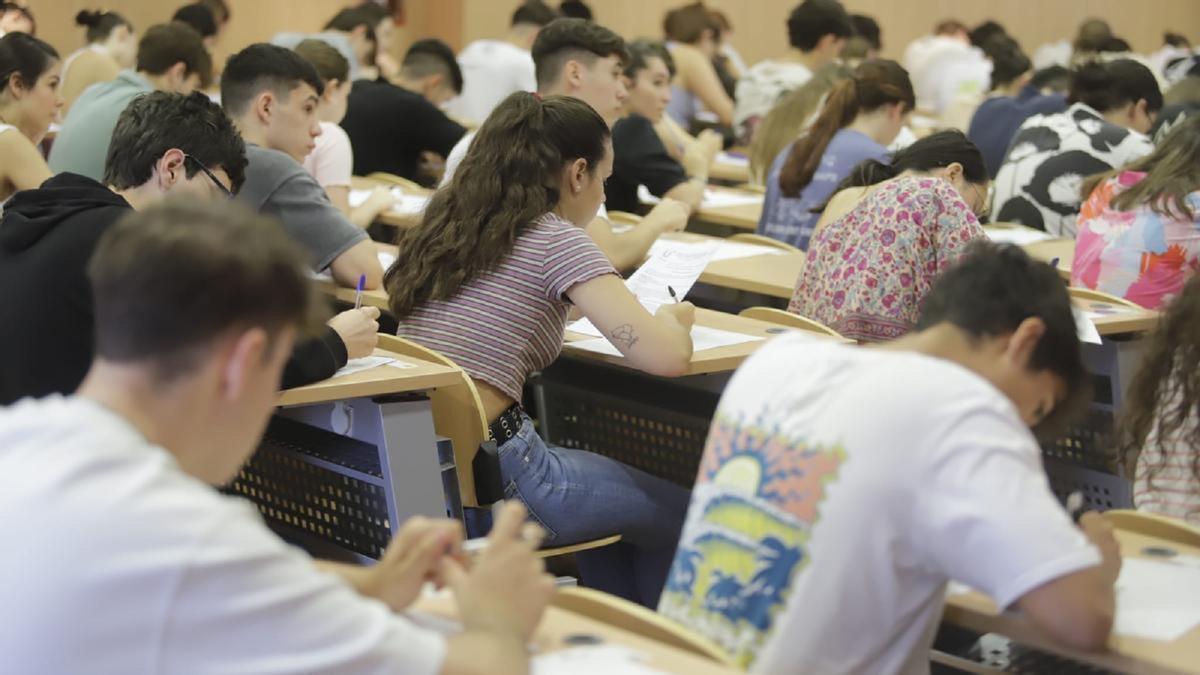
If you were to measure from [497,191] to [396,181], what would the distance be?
3.09 metres

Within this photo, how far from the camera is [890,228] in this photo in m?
3.66

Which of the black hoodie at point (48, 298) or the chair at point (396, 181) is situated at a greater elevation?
the black hoodie at point (48, 298)

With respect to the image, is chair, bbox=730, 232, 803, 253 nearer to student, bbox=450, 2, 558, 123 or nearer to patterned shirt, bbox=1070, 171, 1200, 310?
patterned shirt, bbox=1070, 171, 1200, 310

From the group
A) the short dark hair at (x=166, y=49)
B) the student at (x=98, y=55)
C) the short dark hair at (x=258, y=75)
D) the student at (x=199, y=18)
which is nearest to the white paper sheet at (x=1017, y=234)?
the short dark hair at (x=258, y=75)

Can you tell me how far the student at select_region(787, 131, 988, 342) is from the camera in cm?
362

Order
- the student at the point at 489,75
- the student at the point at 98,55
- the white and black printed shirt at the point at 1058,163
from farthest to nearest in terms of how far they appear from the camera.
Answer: the student at the point at 489,75, the student at the point at 98,55, the white and black printed shirt at the point at 1058,163

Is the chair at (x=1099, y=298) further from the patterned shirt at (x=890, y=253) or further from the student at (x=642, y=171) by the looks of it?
the student at (x=642, y=171)

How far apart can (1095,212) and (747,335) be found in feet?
4.00

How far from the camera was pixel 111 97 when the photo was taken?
5.11m

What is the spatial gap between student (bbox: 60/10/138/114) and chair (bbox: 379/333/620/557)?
16.9ft

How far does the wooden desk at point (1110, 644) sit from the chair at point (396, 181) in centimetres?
419

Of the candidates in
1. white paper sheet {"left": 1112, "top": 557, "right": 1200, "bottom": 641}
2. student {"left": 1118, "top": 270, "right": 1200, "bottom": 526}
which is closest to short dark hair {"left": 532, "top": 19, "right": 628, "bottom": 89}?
student {"left": 1118, "top": 270, "right": 1200, "bottom": 526}

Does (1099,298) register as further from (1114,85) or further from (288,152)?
(288,152)

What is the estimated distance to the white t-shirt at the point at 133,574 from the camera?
128 centimetres
